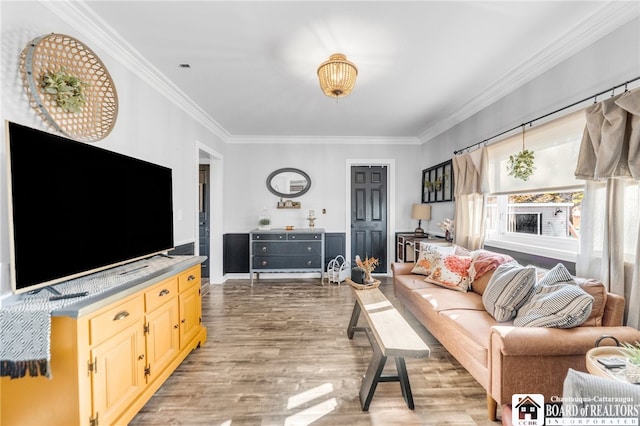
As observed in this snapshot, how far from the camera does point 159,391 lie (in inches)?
77.0

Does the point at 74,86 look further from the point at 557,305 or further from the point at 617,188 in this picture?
the point at 617,188

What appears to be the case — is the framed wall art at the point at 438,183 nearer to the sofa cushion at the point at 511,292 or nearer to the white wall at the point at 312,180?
the white wall at the point at 312,180

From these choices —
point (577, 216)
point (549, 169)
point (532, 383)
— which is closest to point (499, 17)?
point (549, 169)

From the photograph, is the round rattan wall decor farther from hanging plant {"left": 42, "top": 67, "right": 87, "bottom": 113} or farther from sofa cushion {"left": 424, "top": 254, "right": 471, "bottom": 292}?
sofa cushion {"left": 424, "top": 254, "right": 471, "bottom": 292}

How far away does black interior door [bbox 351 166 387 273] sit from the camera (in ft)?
17.2

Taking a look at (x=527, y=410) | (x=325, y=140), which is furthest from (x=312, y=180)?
(x=527, y=410)

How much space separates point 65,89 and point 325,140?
152 inches

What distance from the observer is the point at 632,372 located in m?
1.16

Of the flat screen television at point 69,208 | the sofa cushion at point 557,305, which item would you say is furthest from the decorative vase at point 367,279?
the flat screen television at point 69,208

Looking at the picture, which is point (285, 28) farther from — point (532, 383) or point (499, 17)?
point (532, 383)

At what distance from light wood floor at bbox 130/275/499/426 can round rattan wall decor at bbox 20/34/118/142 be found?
1.91 m

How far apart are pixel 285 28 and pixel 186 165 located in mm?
2114

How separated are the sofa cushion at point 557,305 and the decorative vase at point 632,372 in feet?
1.43

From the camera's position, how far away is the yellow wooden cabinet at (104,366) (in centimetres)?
126
